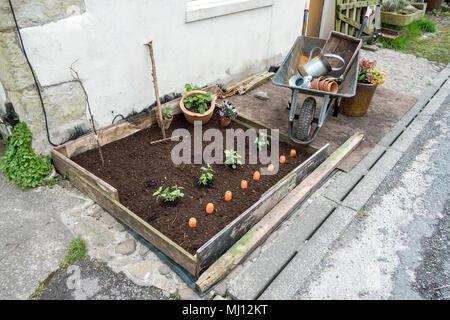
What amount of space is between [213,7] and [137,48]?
1.35 meters

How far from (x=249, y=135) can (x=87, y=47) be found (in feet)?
6.98

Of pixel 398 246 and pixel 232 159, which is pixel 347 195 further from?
pixel 232 159

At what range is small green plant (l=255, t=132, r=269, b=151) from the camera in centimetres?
396

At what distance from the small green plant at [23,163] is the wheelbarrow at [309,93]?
9.13 ft

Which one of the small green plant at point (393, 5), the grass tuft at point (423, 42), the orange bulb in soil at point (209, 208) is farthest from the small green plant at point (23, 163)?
the small green plant at point (393, 5)

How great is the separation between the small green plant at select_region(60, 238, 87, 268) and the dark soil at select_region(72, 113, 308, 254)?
517 millimetres

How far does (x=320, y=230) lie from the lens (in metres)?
3.18

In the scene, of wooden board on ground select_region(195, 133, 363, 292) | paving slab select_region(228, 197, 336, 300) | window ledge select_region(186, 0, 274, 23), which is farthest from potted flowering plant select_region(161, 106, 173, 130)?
paving slab select_region(228, 197, 336, 300)

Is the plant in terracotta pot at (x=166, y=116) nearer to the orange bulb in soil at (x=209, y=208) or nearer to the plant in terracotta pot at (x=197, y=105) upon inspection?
the plant in terracotta pot at (x=197, y=105)

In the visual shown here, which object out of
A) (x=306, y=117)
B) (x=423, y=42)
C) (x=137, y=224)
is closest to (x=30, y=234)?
(x=137, y=224)

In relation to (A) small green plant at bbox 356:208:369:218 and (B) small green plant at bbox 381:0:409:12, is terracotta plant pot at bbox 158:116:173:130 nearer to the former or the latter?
(A) small green plant at bbox 356:208:369:218

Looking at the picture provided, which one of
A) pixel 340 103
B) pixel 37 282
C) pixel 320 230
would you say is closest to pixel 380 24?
pixel 340 103

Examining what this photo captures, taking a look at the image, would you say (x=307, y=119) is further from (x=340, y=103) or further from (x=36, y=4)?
(x=36, y=4)

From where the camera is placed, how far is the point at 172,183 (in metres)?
3.48
